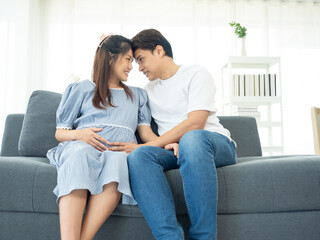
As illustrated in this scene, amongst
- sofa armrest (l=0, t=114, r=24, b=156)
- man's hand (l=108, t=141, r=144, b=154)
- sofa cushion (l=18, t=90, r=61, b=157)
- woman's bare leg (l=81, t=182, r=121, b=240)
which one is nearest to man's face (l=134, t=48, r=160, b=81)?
man's hand (l=108, t=141, r=144, b=154)

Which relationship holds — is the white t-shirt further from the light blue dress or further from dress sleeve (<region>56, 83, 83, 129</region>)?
dress sleeve (<region>56, 83, 83, 129</region>)

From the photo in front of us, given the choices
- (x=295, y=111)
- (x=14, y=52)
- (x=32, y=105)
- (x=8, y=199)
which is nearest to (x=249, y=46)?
(x=295, y=111)

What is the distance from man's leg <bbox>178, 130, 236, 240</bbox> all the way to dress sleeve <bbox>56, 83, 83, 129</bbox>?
1.72 ft

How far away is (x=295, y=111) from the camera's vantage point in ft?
13.2

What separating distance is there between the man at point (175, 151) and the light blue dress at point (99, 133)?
5 cm

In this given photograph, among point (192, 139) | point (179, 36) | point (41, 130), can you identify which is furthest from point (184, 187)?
point (179, 36)

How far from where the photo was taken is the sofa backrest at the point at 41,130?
1.52 metres

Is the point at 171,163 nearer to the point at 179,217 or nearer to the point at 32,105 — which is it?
the point at 179,217

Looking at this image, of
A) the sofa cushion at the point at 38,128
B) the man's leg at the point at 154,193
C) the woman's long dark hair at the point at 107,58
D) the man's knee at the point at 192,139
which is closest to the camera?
the man's leg at the point at 154,193

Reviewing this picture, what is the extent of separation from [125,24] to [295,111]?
8.13 ft

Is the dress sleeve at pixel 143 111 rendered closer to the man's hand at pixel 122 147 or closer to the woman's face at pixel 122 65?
the woman's face at pixel 122 65

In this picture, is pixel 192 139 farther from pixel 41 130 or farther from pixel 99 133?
pixel 41 130

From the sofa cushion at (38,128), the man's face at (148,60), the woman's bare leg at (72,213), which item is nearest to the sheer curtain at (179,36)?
the sofa cushion at (38,128)

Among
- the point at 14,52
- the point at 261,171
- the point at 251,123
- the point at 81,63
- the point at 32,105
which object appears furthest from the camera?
the point at 81,63
